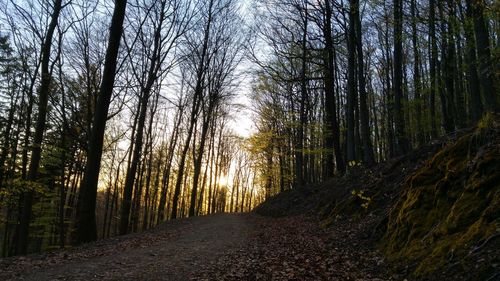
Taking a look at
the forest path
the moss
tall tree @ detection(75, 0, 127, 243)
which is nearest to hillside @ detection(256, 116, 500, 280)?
the moss

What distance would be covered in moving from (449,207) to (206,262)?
488cm

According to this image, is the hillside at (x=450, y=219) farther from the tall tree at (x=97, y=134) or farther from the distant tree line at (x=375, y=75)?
the tall tree at (x=97, y=134)

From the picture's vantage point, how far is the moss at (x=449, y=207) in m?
4.79

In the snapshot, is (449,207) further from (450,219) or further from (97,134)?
(97,134)

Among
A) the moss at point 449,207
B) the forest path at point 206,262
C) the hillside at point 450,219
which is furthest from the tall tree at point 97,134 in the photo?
the moss at point 449,207

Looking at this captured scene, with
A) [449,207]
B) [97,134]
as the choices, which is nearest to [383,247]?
[449,207]

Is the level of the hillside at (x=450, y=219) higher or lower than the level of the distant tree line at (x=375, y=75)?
lower

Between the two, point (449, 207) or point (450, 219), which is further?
point (449, 207)

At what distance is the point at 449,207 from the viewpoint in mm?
5922

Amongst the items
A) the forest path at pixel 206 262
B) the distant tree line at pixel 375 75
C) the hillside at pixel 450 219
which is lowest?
the forest path at pixel 206 262

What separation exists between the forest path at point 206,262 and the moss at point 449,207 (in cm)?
79

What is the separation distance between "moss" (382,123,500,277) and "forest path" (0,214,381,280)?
793 mm

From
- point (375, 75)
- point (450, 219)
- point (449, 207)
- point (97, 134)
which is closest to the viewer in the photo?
point (450, 219)

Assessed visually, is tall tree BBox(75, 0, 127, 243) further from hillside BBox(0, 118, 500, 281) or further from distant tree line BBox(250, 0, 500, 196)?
distant tree line BBox(250, 0, 500, 196)
